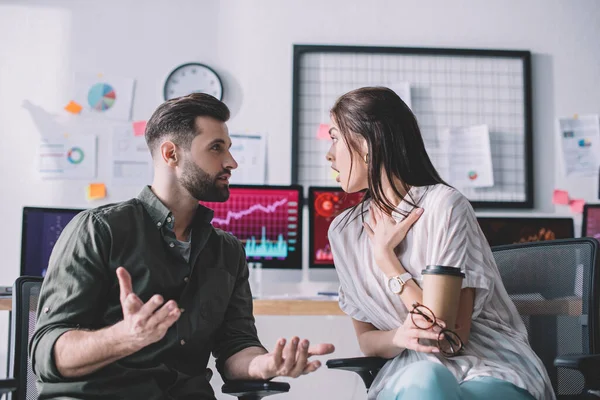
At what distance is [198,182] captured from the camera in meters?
1.52

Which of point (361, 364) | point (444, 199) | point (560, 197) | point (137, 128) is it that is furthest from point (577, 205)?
point (137, 128)

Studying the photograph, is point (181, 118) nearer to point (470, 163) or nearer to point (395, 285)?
point (395, 285)

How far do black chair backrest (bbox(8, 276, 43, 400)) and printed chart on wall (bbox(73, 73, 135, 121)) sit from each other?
139cm

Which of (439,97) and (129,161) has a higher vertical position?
(439,97)

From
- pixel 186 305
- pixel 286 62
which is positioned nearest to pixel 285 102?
pixel 286 62

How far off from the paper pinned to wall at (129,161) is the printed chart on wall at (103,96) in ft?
0.27

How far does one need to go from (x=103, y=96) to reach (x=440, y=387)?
2155mm

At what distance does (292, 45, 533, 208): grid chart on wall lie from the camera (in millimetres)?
2871

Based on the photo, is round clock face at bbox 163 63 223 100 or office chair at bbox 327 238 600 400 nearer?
office chair at bbox 327 238 600 400

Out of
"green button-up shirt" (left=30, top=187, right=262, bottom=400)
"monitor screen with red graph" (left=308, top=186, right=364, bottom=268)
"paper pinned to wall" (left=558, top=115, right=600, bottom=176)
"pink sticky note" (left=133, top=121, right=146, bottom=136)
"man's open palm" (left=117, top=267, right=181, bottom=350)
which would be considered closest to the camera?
"man's open palm" (left=117, top=267, right=181, bottom=350)

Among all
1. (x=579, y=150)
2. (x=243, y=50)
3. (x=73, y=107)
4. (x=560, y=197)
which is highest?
(x=243, y=50)

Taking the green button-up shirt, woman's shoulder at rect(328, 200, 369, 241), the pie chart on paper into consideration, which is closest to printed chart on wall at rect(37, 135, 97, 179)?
the pie chart on paper

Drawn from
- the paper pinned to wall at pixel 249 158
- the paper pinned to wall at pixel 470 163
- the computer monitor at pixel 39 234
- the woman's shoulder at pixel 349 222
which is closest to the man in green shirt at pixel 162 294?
the woman's shoulder at pixel 349 222

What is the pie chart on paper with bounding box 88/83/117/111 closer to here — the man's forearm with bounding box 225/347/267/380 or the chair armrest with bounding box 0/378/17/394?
the man's forearm with bounding box 225/347/267/380
